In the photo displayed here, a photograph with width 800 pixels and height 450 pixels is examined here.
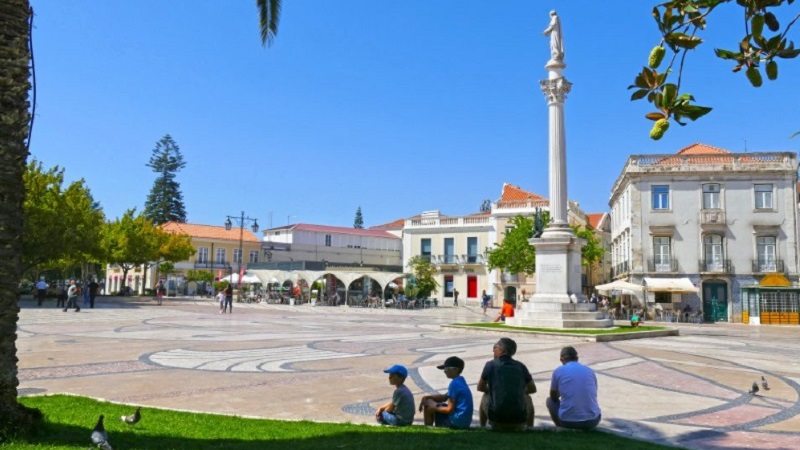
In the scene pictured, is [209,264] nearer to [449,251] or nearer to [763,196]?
[449,251]

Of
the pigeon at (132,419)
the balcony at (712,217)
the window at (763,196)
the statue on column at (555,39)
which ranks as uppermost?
the statue on column at (555,39)

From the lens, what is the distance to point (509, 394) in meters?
6.51

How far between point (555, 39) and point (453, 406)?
822 inches

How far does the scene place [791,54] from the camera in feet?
10.8

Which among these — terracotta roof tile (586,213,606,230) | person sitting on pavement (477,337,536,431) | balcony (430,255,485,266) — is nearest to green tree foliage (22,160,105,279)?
balcony (430,255,485,266)

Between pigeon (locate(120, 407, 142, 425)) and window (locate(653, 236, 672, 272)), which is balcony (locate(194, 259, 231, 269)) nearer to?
window (locate(653, 236, 672, 272))

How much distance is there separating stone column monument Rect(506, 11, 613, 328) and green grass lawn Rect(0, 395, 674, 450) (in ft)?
51.7

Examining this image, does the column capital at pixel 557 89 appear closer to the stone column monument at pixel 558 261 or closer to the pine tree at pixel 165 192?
the stone column monument at pixel 558 261

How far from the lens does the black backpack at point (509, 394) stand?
6.49 m

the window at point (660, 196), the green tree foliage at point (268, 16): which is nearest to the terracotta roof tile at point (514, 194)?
the window at point (660, 196)

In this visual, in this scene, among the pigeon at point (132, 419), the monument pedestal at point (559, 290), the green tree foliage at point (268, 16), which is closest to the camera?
the pigeon at point (132, 419)

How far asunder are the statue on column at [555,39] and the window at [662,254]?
19.6 m

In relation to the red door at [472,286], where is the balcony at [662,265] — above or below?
above

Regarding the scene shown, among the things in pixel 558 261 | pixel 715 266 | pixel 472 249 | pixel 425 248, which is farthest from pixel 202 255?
pixel 558 261
